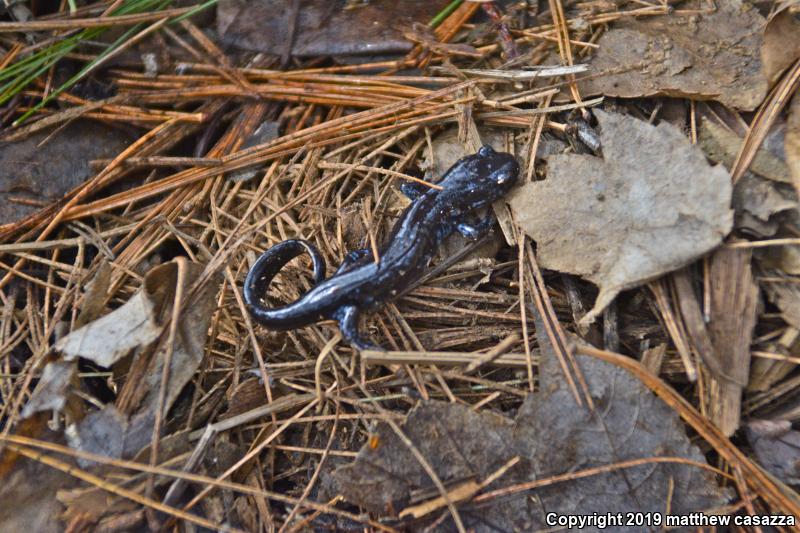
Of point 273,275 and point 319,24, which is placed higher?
point 319,24

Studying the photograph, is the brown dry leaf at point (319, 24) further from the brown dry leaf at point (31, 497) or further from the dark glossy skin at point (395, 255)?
the brown dry leaf at point (31, 497)

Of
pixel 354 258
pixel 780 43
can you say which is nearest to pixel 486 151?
pixel 354 258

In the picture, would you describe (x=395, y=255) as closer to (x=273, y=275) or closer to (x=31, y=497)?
(x=273, y=275)

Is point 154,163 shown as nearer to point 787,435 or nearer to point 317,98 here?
point 317,98

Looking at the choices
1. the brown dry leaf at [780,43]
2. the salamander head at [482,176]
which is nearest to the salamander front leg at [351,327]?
the salamander head at [482,176]

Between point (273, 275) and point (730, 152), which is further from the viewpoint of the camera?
point (273, 275)

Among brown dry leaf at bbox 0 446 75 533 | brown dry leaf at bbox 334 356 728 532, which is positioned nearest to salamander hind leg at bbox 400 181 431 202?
brown dry leaf at bbox 334 356 728 532

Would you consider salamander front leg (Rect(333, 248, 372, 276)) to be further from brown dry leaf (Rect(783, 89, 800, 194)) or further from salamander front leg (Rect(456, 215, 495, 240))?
brown dry leaf (Rect(783, 89, 800, 194))
